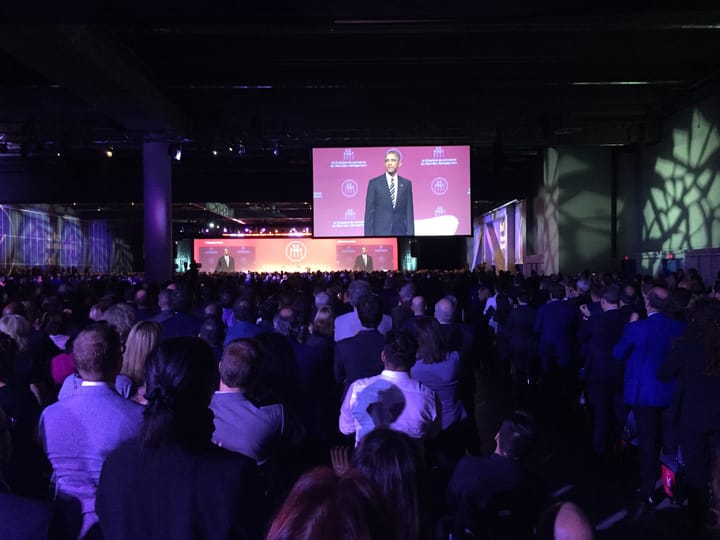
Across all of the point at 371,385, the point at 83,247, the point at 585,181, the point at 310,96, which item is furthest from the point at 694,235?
the point at 83,247

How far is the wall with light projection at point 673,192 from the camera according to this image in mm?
13492

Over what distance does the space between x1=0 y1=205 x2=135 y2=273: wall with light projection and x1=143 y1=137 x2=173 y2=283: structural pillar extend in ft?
49.5

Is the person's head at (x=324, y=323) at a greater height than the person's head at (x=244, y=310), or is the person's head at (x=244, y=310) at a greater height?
the person's head at (x=244, y=310)

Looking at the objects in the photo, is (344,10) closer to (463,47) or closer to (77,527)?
(463,47)

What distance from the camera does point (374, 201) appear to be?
14.8m

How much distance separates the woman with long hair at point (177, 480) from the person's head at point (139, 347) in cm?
172

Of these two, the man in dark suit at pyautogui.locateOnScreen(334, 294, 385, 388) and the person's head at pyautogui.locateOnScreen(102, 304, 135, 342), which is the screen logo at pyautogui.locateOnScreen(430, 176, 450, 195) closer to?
the man in dark suit at pyautogui.locateOnScreen(334, 294, 385, 388)

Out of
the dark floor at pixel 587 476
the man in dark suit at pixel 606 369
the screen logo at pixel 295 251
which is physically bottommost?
the dark floor at pixel 587 476

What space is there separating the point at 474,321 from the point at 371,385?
7621mm

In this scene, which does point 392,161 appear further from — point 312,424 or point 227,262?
point 227,262

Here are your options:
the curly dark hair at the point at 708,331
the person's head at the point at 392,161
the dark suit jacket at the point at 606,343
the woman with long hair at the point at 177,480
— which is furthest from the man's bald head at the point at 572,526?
the person's head at the point at 392,161

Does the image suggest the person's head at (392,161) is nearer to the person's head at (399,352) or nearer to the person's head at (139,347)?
the person's head at (139,347)

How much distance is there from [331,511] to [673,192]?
16.3 meters

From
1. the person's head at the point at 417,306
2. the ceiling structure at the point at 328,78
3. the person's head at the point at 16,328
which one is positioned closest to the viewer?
the person's head at the point at 16,328
